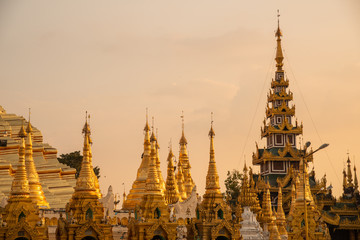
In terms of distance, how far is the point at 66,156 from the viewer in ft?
293

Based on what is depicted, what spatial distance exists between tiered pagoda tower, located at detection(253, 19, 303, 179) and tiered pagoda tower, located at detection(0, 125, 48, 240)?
3864 cm

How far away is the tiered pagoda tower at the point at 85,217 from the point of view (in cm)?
3938

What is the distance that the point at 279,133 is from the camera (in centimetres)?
7919

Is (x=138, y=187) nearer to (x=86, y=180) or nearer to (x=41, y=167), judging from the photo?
(x=86, y=180)

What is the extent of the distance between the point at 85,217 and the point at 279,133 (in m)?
41.8

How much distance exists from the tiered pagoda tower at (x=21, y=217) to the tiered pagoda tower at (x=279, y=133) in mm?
38637

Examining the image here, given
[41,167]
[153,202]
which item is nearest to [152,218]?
[153,202]

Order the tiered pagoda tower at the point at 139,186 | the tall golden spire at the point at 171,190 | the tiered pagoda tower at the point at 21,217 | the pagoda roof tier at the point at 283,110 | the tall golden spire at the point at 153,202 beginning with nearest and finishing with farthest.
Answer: the tiered pagoda tower at the point at 21,217 → the tall golden spire at the point at 153,202 → the tiered pagoda tower at the point at 139,186 → the tall golden spire at the point at 171,190 → the pagoda roof tier at the point at 283,110

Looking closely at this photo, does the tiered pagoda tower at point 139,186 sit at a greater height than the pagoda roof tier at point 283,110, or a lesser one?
lesser

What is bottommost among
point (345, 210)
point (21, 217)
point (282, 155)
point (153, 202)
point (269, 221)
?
point (21, 217)

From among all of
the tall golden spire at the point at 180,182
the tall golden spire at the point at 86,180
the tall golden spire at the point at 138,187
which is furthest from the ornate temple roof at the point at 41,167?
the tall golden spire at the point at 86,180

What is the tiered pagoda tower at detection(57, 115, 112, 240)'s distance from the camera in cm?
3938

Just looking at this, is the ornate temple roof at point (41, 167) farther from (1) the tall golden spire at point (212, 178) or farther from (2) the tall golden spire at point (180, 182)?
(1) the tall golden spire at point (212, 178)

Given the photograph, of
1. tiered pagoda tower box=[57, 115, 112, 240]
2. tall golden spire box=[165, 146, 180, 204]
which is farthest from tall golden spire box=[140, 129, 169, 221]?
tall golden spire box=[165, 146, 180, 204]
